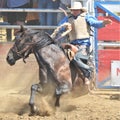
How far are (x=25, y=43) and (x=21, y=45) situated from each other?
0.07 metres

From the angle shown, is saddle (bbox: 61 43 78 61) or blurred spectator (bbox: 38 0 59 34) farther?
blurred spectator (bbox: 38 0 59 34)

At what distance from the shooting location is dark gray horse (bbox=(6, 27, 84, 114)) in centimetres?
790

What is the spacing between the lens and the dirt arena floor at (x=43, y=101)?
24.8 feet

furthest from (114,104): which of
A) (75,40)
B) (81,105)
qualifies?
(75,40)

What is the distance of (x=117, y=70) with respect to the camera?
10.3 metres

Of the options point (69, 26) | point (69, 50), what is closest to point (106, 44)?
point (69, 26)

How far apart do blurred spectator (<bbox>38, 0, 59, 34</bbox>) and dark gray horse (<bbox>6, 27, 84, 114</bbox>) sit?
9.14 ft

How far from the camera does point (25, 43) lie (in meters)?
7.92

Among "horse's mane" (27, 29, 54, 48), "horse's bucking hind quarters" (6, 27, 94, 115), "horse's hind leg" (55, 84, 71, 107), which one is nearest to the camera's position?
"horse's hind leg" (55, 84, 71, 107)

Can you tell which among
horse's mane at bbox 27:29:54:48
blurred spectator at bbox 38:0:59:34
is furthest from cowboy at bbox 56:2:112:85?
blurred spectator at bbox 38:0:59:34

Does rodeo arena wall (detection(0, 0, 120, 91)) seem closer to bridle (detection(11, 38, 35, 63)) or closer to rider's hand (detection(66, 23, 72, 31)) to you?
rider's hand (detection(66, 23, 72, 31))

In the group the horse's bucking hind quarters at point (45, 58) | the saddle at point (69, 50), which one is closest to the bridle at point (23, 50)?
the horse's bucking hind quarters at point (45, 58)

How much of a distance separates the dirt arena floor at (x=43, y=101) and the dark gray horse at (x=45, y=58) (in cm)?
28

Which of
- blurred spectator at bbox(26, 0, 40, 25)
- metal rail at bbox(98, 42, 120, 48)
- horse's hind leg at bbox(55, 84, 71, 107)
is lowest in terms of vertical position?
horse's hind leg at bbox(55, 84, 71, 107)
